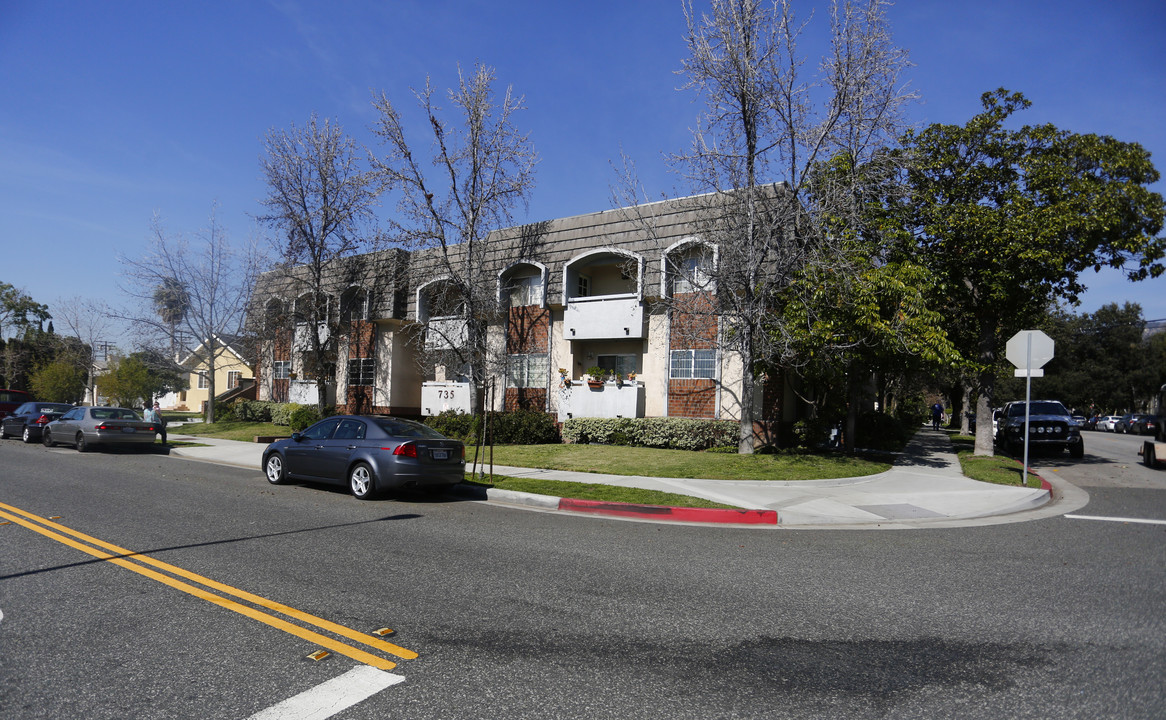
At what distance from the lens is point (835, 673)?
160 inches

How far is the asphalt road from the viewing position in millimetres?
3668

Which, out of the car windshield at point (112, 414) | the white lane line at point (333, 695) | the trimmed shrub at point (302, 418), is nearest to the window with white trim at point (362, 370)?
the trimmed shrub at point (302, 418)

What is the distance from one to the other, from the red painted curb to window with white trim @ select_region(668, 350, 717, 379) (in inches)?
Answer: 427

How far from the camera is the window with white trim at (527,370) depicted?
24.3m

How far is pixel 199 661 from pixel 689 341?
1776 centimetres

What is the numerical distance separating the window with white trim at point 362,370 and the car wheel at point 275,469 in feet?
56.0

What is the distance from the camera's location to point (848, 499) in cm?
1149

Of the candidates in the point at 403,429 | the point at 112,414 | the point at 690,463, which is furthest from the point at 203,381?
the point at 403,429

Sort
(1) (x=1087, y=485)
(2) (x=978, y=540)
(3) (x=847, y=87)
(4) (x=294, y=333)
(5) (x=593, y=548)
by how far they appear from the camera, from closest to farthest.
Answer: (5) (x=593, y=548) < (2) (x=978, y=540) < (1) (x=1087, y=485) < (3) (x=847, y=87) < (4) (x=294, y=333)

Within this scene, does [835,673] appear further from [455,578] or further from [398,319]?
[398,319]

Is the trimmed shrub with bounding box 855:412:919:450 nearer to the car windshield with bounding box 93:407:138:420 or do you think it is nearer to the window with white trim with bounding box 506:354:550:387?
the window with white trim with bounding box 506:354:550:387

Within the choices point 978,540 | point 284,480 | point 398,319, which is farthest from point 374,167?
point 978,540

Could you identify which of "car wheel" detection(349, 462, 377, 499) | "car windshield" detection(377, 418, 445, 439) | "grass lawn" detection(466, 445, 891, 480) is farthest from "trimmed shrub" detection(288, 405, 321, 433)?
"car wheel" detection(349, 462, 377, 499)

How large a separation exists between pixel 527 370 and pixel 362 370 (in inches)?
373
